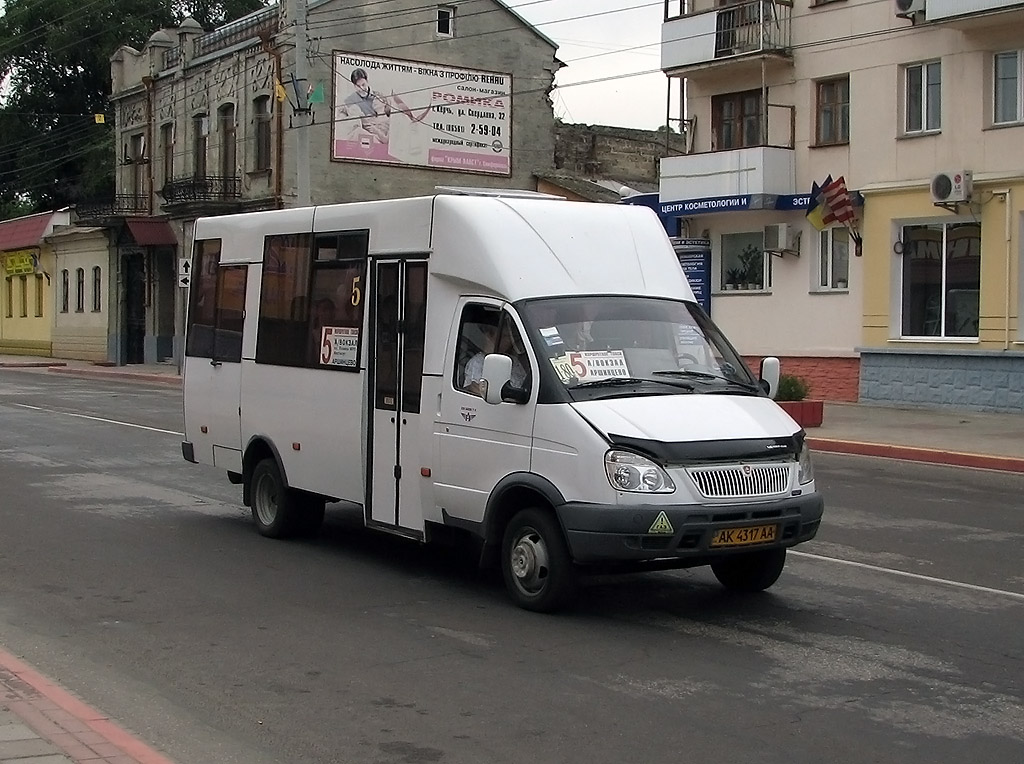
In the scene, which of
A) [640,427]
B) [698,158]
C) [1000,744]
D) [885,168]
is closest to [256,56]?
[698,158]

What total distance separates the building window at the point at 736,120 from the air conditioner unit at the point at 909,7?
4.57 meters

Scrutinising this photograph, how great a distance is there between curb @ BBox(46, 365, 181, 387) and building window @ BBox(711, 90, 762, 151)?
15448mm

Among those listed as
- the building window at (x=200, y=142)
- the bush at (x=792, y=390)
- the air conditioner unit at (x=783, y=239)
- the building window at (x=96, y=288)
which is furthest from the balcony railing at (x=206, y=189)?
the bush at (x=792, y=390)

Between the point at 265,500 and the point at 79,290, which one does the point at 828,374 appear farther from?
the point at 79,290

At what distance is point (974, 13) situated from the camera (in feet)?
80.0

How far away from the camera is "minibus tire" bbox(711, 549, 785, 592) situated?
29.9 ft

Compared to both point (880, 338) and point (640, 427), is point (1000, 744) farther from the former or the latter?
point (880, 338)

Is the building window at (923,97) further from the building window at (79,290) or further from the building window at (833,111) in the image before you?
the building window at (79,290)

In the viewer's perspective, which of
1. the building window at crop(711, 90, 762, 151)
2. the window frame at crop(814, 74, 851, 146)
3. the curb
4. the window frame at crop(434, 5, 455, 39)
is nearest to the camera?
the window frame at crop(814, 74, 851, 146)

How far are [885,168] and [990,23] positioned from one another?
3.47m

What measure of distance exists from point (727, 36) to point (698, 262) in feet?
16.1

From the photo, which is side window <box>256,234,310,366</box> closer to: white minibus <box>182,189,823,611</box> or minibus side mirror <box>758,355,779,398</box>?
white minibus <box>182,189,823,611</box>

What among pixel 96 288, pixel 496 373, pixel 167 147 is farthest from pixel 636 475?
pixel 96 288

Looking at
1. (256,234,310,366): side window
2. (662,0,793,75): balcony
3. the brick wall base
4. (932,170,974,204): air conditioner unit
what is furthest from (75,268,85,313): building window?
(256,234,310,366): side window
